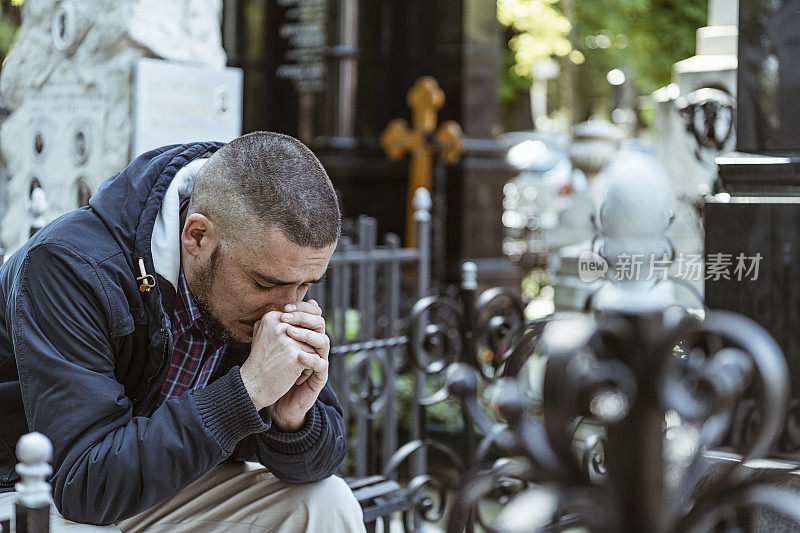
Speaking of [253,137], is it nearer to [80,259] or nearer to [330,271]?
[80,259]

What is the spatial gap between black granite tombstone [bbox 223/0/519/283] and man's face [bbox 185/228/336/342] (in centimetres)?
674

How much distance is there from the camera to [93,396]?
216 cm

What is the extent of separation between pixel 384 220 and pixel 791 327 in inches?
278

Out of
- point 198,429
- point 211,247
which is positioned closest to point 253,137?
point 211,247

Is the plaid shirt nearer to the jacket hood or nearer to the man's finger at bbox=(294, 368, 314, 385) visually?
the jacket hood

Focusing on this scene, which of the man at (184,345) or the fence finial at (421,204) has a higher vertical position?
the fence finial at (421,204)

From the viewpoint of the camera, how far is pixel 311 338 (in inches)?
91.9

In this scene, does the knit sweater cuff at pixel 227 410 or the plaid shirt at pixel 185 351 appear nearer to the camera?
the knit sweater cuff at pixel 227 410

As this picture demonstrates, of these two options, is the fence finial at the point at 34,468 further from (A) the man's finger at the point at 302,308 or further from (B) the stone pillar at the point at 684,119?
(B) the stone pillar at the point at 684,119

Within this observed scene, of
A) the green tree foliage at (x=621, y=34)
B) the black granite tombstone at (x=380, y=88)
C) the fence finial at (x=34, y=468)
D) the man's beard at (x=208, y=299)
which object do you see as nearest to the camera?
the fence finial at (x=34, y=468)

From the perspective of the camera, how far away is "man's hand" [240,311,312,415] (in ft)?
7.44

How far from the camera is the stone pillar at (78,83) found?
4.64 meters

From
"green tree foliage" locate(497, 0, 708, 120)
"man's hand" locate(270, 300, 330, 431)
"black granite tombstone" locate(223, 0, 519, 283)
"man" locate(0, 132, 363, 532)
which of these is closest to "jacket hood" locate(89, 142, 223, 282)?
"man" locate(0, 132, 363, 532)

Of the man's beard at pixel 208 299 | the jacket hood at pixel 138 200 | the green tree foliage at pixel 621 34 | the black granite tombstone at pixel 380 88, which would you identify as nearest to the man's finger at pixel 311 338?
the man's beard at pixel 208 299
